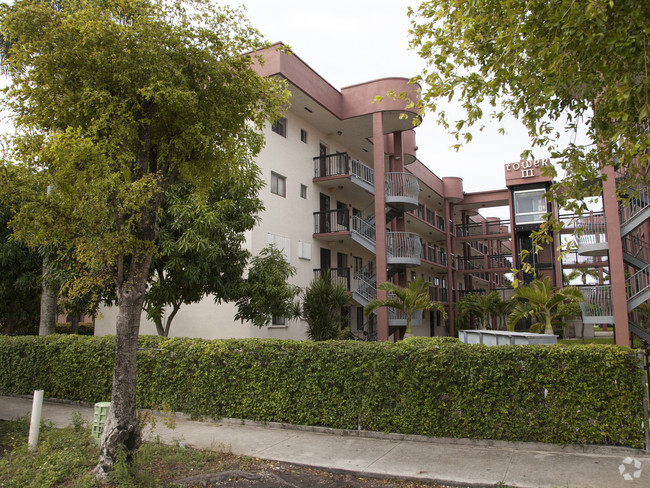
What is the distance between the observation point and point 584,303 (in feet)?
62.7

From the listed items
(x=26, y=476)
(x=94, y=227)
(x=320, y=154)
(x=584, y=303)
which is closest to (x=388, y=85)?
(x=320, y=154)

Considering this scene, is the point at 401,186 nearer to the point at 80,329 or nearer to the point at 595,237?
the point at 595,237

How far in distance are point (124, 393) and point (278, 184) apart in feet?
47.1

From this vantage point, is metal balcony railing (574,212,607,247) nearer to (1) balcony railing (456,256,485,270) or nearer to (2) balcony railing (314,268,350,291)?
(2) balcony railing (314,268,350,291)

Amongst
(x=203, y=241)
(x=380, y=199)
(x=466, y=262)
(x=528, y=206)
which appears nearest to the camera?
(x=203, y=241)

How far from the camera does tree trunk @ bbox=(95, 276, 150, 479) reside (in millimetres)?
6074

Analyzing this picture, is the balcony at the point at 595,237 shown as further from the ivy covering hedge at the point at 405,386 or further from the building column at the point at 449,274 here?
the building column at the point at 449,274

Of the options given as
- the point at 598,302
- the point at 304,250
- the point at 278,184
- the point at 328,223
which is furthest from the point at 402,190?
the point at 598,302

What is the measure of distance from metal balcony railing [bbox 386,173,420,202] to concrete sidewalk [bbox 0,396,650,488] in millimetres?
15341

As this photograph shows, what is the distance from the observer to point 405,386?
8.30 metres

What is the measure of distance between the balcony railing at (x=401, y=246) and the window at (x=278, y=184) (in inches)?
206

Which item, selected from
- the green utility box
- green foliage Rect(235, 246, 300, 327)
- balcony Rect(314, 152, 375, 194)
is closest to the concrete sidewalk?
the green utility box

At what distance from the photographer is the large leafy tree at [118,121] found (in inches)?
239

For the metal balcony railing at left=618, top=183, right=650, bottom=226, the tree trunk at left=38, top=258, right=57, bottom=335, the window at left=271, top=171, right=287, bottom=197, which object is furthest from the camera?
the window at left=271, top=171, right=287, bottom=197
